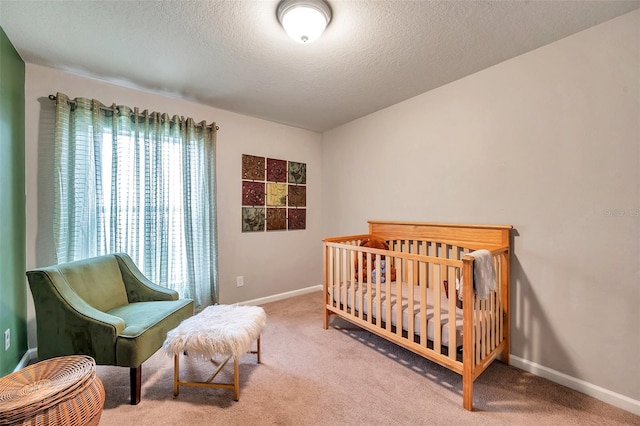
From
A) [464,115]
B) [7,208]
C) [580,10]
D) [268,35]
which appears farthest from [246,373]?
[580,10]

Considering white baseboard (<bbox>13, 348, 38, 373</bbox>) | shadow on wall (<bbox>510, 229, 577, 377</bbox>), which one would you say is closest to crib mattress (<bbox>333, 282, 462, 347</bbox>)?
shadow on wall (<bbox>510, 229, 577, 377</bbox>)

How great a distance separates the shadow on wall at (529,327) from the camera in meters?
1.82

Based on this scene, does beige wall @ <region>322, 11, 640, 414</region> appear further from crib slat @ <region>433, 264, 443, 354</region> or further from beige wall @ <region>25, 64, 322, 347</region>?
beige wall @ <region>25, 64, 322, 347</region>

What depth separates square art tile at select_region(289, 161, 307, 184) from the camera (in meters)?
3.56

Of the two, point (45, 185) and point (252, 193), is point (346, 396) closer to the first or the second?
point (252, 193)

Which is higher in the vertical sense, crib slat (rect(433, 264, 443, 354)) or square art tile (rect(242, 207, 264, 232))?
square art tile (rect(242, 207, 264, 232))

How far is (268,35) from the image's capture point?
173 centimetres

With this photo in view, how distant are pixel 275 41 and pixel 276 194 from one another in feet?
6.22

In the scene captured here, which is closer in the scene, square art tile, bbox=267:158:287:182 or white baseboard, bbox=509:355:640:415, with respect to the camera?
white baseboard, bbox=509:355:640:415

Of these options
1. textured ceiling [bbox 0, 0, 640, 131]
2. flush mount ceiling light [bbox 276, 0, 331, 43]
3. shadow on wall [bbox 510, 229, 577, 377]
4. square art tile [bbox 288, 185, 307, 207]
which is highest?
textured ceiling [bbox 0, 0, 640, 131]

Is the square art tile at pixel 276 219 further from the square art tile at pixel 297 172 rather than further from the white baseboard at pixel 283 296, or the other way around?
the white baseboard at pixel 283 296

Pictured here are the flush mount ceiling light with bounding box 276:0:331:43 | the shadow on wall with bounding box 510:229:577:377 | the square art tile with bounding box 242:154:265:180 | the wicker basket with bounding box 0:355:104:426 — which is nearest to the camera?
the wicker basket with bounding box 0:355:104:426

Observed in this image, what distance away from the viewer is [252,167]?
3.21m

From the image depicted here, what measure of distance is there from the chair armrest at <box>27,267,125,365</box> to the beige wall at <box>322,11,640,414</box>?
2.64 metres
